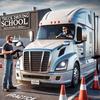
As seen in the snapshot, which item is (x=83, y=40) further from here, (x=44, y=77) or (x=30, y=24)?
(x=30, y=24)

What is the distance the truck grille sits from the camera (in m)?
8.59

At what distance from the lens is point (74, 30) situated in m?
9.80

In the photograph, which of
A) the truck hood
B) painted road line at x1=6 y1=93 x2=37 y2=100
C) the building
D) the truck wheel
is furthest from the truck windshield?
the building

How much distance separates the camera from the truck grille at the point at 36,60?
28.2 feet

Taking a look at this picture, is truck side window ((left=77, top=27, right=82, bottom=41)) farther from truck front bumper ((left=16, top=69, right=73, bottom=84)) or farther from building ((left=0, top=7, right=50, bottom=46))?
building ((left=0, top=7, right=50, bottom=46))

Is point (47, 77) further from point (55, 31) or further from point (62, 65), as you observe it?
point (55, 31)

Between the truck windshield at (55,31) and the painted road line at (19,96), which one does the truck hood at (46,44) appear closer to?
the truck windshield at (55,31)

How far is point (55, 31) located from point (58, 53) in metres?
1.39

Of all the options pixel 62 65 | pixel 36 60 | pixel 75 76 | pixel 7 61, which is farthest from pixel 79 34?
pixel 7 61

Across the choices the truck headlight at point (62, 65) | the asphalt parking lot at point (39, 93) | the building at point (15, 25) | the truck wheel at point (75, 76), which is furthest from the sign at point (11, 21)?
the truck headlight at point (62, 65)

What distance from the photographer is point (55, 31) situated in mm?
9953

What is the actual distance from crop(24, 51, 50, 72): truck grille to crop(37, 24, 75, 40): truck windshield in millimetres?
1259

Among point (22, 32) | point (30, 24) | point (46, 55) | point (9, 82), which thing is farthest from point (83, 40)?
point (30, 24)

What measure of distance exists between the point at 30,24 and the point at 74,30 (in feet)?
84.7
